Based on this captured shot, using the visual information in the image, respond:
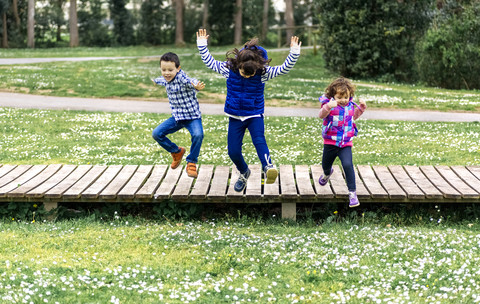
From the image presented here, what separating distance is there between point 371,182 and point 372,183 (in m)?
0.06

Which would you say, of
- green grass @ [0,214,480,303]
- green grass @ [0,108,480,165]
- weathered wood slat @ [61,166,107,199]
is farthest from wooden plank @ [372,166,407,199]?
weathered wood slat @ [61,166,107,199]

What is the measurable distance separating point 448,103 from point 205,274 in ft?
49.2

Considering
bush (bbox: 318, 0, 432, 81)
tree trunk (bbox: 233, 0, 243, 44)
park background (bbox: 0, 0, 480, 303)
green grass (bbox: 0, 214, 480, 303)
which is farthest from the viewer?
tree trunk (bbox: 233, 0, 243, 44)

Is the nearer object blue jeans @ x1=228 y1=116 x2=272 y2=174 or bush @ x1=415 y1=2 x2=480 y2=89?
blue jeans @ x1=228 y1=116 x2=272 y2=174

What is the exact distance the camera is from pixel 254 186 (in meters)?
8.00

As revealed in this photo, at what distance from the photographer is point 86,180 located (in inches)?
329

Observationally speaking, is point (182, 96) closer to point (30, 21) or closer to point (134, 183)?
point (134, 183)

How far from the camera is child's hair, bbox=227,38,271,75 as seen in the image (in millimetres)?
6898

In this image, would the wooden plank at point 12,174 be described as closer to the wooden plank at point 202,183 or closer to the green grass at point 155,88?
the wooden plank at point 202,183

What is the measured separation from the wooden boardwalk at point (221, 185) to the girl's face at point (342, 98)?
4.01ft

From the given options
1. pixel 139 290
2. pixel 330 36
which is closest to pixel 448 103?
pixel 330 36

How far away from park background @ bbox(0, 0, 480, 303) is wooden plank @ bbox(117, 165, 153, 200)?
36 centimetres

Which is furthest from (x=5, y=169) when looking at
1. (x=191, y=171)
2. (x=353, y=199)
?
(x=353, y=199)

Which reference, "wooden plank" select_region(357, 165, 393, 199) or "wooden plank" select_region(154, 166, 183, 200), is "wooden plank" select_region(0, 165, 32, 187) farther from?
"wooden plank" select_region(357, 165, 393, 199)
